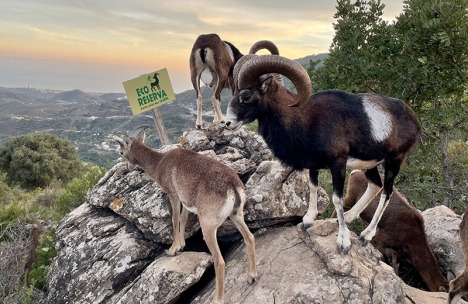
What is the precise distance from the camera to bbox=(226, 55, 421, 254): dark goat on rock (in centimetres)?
508

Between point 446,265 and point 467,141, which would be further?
point 467,141

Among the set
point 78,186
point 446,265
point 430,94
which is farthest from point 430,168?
point 78,186

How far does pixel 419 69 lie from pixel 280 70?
5.65 m

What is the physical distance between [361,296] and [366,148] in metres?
2.11

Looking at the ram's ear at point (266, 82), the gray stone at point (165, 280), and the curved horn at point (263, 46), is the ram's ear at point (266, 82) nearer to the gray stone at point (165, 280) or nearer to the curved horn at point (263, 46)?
the gray stone at point (165, 280)

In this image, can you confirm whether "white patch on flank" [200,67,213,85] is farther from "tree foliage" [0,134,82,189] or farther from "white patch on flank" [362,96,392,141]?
"tree foliage" [0,134,82,189]

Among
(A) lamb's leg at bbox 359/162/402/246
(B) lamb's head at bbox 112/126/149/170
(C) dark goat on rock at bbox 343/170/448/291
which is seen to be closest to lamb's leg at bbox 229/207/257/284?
(A) lamb's leg at bbox 359/162/402/246

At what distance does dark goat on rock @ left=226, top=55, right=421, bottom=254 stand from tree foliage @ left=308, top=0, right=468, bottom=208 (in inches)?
157

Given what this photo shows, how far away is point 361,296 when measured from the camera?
196 inches

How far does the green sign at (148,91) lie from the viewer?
889 centimetres

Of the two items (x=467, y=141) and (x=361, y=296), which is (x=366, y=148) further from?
(x=467, y=141)

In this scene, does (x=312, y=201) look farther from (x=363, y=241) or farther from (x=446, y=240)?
(x=446, y=240)

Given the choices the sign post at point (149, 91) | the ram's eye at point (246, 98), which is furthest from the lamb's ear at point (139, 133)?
the ram's eye at point (246, 98)

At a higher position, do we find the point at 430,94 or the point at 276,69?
the point at 276,69
